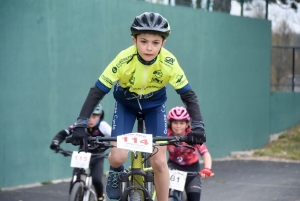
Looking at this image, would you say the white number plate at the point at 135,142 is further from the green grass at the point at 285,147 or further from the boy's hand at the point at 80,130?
the green grass at the point at 285,147

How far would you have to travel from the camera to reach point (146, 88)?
6.28m

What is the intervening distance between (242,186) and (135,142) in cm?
673

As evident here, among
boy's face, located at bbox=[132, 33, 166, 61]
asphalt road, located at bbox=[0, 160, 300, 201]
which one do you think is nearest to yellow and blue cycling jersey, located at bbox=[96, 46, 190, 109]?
boy's face, located at bbox=[132, 33, 166, 61]

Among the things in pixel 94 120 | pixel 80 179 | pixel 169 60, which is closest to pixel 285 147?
pixel 94 120

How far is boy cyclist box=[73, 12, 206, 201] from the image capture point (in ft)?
19.7

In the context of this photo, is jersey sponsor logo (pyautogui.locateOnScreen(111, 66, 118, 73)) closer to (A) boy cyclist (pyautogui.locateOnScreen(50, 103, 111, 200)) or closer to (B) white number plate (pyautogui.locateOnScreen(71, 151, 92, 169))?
(B) white number plate (pyautogui.locateOnScreen(71, 151, 92, 169))

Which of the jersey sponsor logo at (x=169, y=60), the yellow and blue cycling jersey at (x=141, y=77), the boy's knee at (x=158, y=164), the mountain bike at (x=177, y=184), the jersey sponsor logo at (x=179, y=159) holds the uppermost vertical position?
the jersey sponsor logo at (x=169, y=60)

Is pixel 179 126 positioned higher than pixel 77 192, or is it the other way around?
pixel 179 126

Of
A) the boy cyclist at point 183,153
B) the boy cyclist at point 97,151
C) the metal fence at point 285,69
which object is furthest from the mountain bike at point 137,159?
the metal fence at point 285,69

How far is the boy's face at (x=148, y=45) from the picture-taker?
6.02 m

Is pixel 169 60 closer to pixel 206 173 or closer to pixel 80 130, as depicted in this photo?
pixel 80 130

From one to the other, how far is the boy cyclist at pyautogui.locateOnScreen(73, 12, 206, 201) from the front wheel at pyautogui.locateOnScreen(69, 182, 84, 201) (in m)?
1.69

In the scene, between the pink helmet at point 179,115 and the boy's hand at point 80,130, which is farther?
the pink helmet at point 179,115

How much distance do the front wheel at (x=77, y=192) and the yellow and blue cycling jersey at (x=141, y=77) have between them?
1993mm
